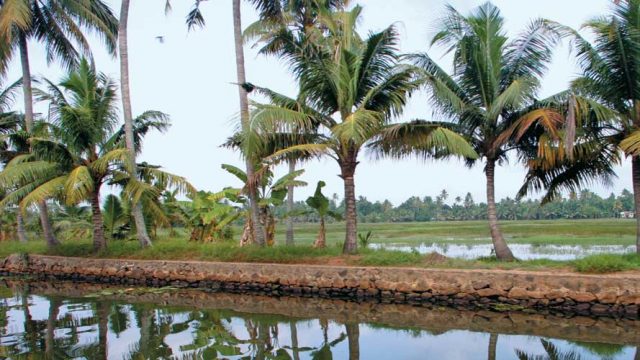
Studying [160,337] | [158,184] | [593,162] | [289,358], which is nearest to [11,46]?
[158,184]

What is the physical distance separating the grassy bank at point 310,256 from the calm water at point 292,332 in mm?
1293

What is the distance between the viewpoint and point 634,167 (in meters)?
11.4

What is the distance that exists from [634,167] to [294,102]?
24.7 ft

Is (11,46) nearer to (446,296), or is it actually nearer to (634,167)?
(446,296)

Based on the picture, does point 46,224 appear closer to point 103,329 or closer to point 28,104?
point 28,104

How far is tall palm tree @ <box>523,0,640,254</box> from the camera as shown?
34.9 feet

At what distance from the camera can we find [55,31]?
59.6 feet

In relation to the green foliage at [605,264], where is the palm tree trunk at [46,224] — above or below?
above

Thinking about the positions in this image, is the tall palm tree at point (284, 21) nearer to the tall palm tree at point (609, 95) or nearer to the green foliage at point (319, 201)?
the green foliage at point (319, 201)

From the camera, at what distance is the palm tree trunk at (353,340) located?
731 cm

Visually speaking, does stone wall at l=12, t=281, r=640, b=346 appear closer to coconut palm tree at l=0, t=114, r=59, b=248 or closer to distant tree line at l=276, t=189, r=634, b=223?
coconut palm tree at l=0, t=114, r=59, b=248

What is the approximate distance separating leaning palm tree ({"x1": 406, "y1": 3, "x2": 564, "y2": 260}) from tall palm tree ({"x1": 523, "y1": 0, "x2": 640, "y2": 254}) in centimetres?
88

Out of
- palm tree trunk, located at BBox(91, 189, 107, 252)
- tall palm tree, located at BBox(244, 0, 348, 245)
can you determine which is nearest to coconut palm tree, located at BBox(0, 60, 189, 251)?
palm tree trunk, located at BBox(91, 189, 107, 252)

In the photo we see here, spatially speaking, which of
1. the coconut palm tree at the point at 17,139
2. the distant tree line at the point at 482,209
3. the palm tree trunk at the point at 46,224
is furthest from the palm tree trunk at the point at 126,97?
the distant tree line at the point at 482,209
